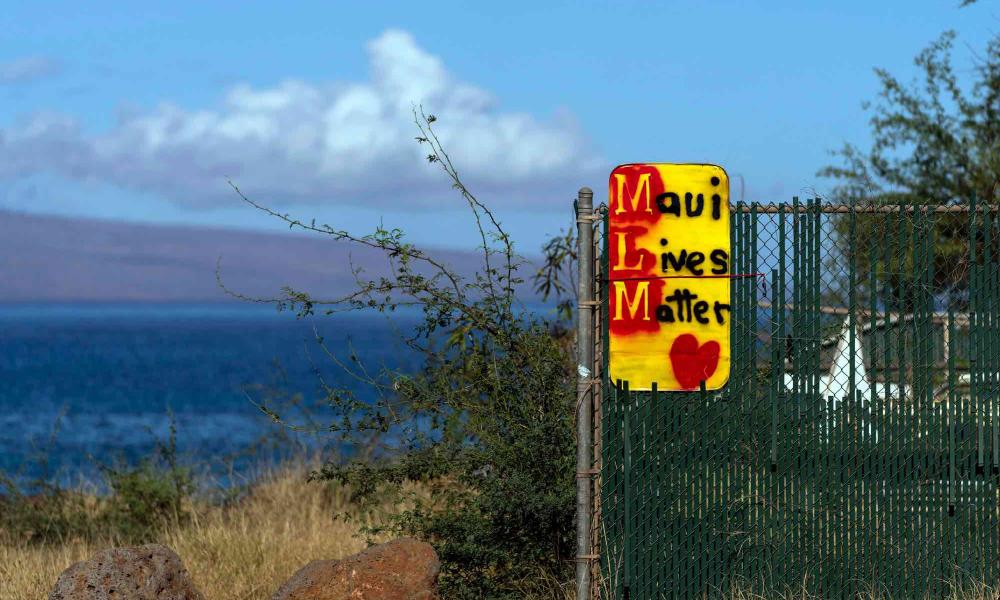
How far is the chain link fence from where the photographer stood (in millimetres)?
6895

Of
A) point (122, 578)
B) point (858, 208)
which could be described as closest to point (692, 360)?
point (858, 208)

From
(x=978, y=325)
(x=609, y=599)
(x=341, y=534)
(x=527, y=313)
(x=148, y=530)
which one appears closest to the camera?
(x=609, y=599)

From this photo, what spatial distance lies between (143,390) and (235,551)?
194 ft

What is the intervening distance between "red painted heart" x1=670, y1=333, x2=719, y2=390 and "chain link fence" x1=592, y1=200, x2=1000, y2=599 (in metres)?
0.16

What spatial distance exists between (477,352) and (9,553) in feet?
17.6

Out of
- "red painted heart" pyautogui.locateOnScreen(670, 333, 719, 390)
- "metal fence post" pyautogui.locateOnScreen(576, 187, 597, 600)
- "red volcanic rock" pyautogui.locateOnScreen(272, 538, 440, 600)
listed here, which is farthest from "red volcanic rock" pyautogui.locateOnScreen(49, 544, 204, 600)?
"red painted heart" pyautogui.locateOnScreen(670, 333, 719, 390)

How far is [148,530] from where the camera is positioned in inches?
450

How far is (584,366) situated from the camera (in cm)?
661

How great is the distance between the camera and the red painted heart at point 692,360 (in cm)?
659

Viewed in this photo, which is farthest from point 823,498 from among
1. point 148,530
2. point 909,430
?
point 148,530

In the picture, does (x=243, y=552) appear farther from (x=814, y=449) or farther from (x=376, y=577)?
(x=814, y=449)

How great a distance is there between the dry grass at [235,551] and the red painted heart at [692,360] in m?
3.68

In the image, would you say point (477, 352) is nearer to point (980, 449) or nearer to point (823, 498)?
point (823, 498)

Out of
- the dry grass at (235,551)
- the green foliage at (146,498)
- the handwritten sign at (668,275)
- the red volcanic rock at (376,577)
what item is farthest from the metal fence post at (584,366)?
the green foliage at (146,498)
